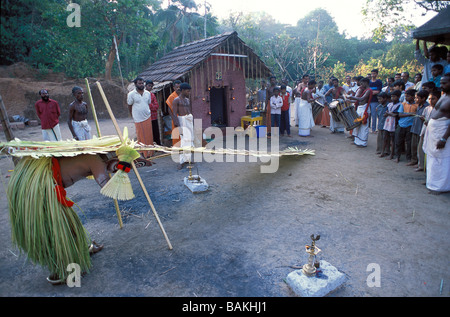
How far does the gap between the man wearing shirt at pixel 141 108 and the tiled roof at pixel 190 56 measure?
1179mm

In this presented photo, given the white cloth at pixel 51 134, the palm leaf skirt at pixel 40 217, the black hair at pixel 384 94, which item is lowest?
the palm leaf skirt at pixel 40 217

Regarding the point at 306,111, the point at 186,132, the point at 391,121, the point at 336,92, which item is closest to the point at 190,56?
the point at 186,132

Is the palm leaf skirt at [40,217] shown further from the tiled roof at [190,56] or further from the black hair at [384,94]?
the black hair at [384,94]

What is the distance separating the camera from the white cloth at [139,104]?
7.13 meters

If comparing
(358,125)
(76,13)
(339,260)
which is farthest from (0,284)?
(76,13)

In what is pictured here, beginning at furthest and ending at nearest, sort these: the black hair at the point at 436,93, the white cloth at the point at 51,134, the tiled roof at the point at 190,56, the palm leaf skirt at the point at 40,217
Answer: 1. the tiled roof at the point at 190,56
2. the white cloth at the point at 51,134
3. the black hair at the point at 436,93
4. the palm leaf skirt at the point at 40,217

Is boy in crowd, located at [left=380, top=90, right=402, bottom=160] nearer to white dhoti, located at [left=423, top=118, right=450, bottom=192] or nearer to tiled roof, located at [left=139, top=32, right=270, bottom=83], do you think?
white dhoti, located at [left=423, top=118, right=450, bottom=192]

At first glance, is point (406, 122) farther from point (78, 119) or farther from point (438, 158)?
point (78, 119)

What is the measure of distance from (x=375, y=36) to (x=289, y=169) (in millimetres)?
14633

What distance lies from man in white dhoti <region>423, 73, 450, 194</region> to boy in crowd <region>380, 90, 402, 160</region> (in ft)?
5.54

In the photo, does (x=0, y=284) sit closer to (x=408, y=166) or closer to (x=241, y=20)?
(x=408, y=166)

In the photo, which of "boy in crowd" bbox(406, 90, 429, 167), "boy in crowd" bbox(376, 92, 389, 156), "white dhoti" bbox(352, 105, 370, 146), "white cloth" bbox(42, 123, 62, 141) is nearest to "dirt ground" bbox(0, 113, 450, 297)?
"boy in crowd" bbox(406, 90, 429, 167)

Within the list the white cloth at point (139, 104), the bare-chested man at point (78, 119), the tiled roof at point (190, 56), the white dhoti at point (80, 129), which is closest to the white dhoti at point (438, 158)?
the tiled roof at point (190, 56)

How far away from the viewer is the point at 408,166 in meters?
6.10
